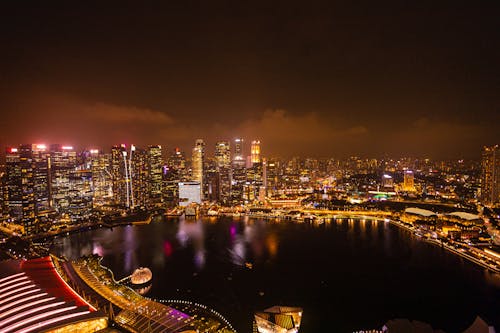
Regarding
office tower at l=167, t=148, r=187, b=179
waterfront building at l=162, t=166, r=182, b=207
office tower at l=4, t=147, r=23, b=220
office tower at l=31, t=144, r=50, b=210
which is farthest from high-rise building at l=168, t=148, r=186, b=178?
office tower at l=4, t=147, r=23, b=220

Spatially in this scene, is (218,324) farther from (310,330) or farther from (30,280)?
(30,280)

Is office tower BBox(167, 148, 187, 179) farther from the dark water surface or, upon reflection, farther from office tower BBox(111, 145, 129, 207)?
the dark water surface

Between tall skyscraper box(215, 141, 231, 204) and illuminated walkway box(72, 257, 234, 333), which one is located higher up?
tall skyscraper box(215, 141, 231, 204)

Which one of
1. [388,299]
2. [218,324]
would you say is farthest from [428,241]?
[218,324]

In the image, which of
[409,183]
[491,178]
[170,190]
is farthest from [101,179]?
[491,178]

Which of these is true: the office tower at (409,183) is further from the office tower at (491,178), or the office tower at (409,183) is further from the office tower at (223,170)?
the office tower at (223,170)

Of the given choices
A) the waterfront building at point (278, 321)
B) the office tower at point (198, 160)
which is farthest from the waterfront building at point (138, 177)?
the waterfront building at point (278, 321)
